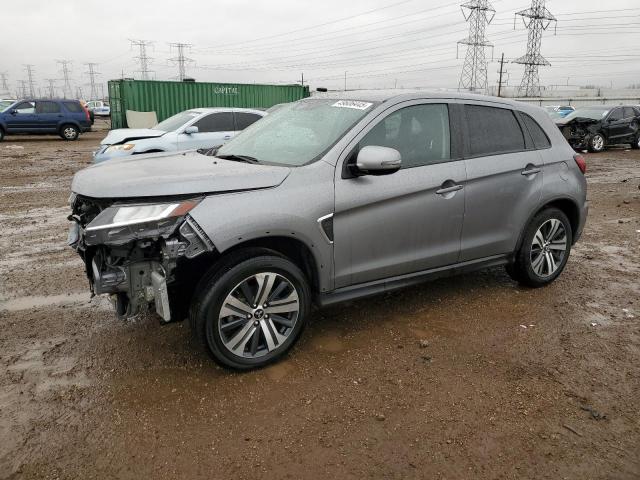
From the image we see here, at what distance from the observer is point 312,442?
2672 millimetres

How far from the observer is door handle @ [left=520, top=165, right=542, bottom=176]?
4352 mm

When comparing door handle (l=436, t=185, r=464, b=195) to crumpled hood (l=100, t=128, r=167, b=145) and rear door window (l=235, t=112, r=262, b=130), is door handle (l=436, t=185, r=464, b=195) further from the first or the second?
rear door window (l=235, t=112, r=262, b=130)

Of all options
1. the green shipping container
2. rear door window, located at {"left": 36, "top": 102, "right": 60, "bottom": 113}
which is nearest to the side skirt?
the green shipping container

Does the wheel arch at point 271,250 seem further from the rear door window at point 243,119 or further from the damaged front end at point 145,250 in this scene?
the rear door window at point 243,119

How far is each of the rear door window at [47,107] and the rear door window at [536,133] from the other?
2201 centimetres

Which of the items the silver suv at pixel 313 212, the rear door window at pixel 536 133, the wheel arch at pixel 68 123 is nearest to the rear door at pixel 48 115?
the wheel arch at pixel 68 123

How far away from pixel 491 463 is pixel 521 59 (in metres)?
63.2

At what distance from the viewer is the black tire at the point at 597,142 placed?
58.1 ft

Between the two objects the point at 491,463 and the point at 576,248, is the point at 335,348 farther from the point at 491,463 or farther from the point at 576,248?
the point at 576,248

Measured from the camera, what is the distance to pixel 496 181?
163 inches

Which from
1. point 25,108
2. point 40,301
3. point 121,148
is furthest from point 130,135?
point 25,108

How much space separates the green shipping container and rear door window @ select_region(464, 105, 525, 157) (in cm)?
1844

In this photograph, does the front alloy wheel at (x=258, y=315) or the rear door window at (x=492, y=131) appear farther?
the rear door window at (x=492, y=131)

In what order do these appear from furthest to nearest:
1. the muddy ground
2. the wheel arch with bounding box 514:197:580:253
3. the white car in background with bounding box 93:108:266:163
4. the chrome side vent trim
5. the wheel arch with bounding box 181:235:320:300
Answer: the white car in background with bounding box 93:108:266:163
the wheel arch with bounding box 514:197:580:253
the chrome side vent trim
the wheel arch with bounding box 181:235:320:300
the muddy ground
